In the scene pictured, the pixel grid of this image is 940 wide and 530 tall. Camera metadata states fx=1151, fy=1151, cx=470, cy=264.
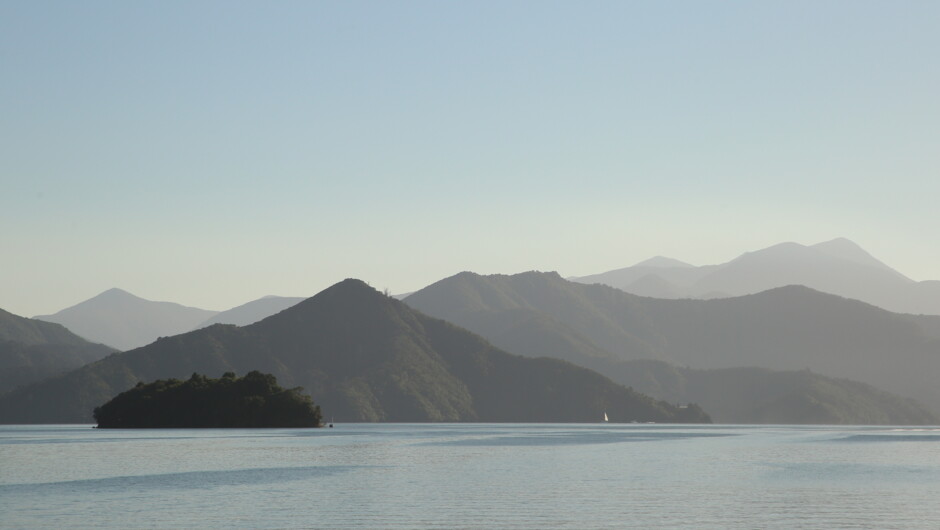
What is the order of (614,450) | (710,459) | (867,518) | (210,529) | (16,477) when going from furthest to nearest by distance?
(614,450) < (710,459) < (16,477) < (867,518) < (210,529)

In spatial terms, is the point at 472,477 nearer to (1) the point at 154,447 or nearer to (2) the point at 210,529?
(2) the point at 210,529

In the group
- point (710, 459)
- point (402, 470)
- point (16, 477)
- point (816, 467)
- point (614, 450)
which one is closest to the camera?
point (16, 477)

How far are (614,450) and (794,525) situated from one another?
319 ft

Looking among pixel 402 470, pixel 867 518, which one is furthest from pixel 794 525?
pixel 402 470

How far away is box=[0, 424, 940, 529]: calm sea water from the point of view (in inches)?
2591

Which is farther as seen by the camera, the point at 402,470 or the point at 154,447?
the point at 154,447

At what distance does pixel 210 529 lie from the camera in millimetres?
60938

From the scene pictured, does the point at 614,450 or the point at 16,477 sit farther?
the point at 614,450

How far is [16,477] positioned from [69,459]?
32.5 m

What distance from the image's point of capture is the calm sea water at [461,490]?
216 feet

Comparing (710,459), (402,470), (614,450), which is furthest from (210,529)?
(614,450)

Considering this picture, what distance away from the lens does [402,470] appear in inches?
4328

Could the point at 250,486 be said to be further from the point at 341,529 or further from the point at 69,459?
the point at 69,459

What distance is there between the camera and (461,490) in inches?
3351
